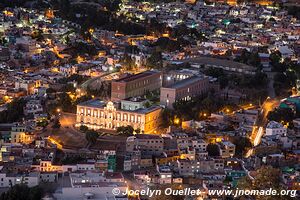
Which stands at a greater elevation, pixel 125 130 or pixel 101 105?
pixel 101 105

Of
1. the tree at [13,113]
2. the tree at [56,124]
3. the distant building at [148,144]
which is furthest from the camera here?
the tree at [13,113]

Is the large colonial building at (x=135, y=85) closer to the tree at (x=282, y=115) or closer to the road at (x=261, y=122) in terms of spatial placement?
the road at (x=261, y=122)

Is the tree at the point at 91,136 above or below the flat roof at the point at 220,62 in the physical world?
below

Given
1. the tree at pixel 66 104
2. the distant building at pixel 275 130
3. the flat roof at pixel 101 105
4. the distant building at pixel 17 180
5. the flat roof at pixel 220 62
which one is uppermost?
the flat roof at pixel 220 62

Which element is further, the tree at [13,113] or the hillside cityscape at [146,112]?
the tree at [13,113]

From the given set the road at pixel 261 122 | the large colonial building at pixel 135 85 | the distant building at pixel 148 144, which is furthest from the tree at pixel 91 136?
the road at pixel 261 122

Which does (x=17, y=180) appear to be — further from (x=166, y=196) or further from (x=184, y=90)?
(x=184, y=90)

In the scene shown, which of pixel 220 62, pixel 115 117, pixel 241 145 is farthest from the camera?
pixel 220 62

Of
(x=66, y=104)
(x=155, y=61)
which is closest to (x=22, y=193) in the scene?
(x=66, y=104)
